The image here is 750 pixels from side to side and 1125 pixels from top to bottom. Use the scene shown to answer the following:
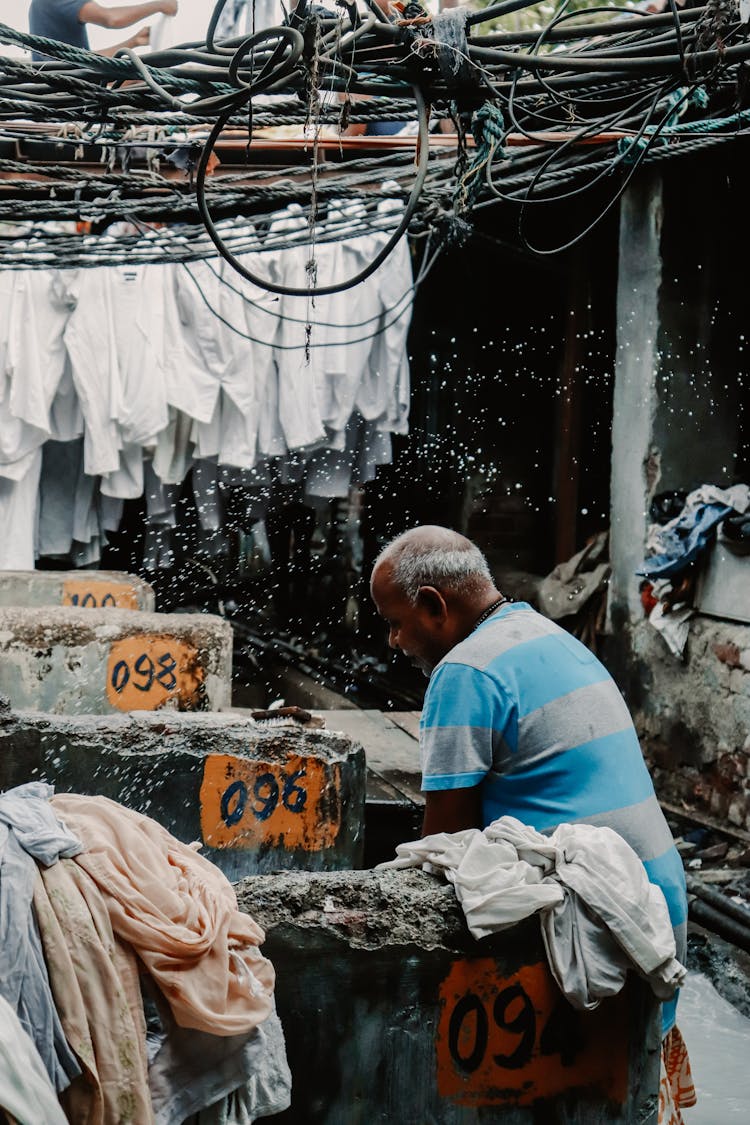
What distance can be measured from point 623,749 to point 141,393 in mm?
6283

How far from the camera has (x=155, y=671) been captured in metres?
5.86

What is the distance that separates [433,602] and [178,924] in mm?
1172

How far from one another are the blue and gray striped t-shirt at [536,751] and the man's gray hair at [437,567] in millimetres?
278

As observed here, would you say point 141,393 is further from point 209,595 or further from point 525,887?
point 525,887

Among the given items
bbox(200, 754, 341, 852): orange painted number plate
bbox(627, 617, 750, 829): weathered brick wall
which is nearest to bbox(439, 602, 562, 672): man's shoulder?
bbox(200, 754, 341, 852): orange painted number plate

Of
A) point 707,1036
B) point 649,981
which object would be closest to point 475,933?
point 649,981

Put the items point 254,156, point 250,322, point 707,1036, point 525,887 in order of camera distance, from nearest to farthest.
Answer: point 525,887
point 707,1036
point 254,156
point 250,322

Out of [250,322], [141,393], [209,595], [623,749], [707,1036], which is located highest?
[250,322]

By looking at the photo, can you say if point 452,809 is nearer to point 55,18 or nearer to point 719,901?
point 719,901

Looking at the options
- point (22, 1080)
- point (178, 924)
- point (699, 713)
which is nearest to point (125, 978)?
point (178, 924)

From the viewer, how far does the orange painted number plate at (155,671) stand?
5836mm

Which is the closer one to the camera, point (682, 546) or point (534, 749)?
point (534, 749)

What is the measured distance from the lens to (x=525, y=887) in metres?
2.37

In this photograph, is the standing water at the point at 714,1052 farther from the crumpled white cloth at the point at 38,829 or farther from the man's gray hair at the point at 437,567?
the crumpled white cloth at the point at 38,829
